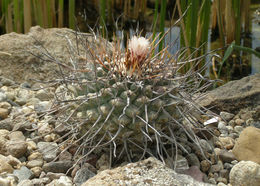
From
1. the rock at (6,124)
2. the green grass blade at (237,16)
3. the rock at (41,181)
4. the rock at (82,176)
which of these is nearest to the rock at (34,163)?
the rock at (41,181)

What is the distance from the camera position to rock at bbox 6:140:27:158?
1938 mm

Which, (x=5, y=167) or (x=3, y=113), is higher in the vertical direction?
(x=3, y=113)

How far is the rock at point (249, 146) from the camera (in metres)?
2.00

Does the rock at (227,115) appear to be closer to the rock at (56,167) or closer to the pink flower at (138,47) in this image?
the pink flower at (138,47)

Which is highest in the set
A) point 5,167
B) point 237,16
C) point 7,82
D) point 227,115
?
point 237,16

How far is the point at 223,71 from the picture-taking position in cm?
402

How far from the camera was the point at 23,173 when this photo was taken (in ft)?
5.91

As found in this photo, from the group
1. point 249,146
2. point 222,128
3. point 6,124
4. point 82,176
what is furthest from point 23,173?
point 222,128

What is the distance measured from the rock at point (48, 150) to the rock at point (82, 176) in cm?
20

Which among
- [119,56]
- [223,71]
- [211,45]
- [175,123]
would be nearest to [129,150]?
[175,123]

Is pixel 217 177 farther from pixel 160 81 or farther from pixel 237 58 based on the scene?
pixel 237 58

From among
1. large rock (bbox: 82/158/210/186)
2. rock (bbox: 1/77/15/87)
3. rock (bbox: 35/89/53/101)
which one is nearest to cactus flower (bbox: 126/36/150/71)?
large rock (bbox: 82/158/210/186)

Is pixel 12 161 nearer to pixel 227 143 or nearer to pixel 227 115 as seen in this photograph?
pixel 227 143

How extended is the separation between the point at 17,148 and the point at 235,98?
1.47m
